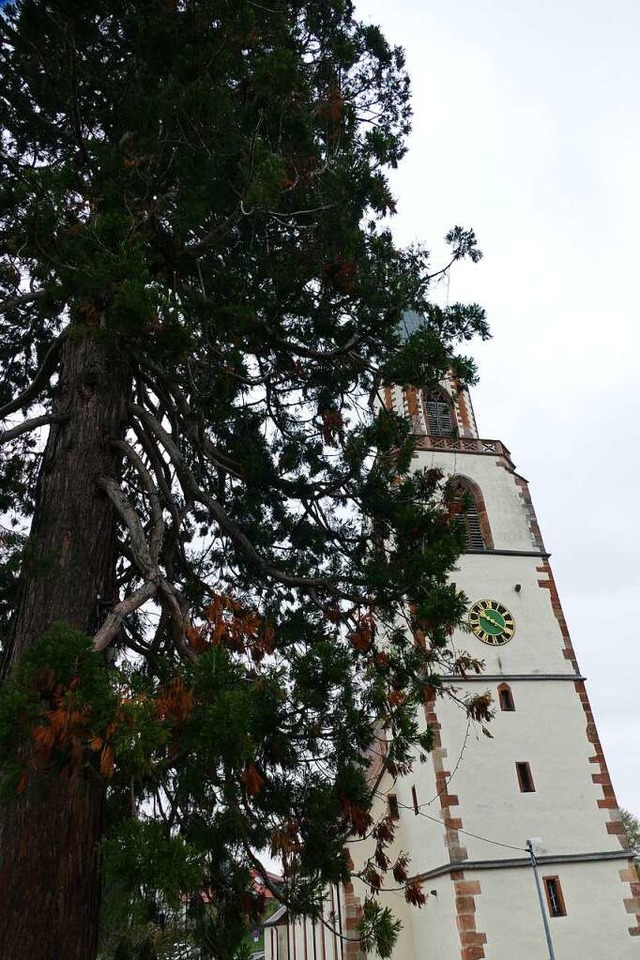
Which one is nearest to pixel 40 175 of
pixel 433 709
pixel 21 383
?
pixel 21 383

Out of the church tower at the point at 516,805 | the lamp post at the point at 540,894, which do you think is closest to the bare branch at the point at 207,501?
the church tower at the point at 516,805

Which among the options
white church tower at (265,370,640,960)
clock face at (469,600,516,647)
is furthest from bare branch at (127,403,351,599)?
clock face at (469,600,516,647)

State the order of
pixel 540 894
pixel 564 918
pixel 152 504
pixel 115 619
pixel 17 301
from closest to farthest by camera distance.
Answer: pixel 115 619 < pixel 152 504 < pixel 17 301 < pixel 540 894 < pixel 564 918

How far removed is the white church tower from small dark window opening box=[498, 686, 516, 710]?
0.08 feet

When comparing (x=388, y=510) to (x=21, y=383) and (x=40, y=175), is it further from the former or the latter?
(x=21, y=383)

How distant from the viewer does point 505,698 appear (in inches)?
626

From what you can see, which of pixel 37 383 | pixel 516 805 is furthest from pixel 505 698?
pixel 37 383

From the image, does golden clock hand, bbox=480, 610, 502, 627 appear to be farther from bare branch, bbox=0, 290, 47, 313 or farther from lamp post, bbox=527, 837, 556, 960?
bare branch, bbox=0, 290, 47, 313

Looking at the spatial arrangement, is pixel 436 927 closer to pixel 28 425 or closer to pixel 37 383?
pixel 37 383

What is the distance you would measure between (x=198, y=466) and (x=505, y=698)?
1173 centimetres

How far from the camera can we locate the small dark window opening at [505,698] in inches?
621

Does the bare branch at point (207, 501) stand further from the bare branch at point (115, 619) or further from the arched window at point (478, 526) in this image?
the arched window at point (478, 526)

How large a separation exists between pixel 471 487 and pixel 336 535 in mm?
13344

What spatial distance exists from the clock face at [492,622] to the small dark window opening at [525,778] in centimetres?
265
